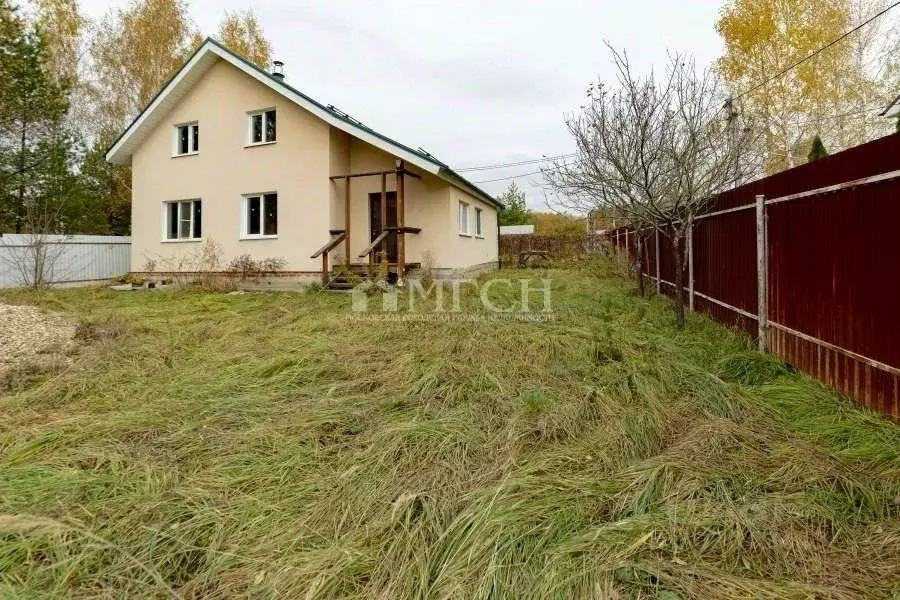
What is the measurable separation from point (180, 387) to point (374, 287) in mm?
6130

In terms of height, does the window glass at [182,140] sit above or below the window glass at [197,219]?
above

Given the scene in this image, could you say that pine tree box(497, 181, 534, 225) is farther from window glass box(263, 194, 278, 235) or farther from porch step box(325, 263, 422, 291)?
porch step box(325, 263, 422, 291)

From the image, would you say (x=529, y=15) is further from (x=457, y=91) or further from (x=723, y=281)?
(x=457, y=91)

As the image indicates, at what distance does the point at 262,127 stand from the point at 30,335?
828 centimetres

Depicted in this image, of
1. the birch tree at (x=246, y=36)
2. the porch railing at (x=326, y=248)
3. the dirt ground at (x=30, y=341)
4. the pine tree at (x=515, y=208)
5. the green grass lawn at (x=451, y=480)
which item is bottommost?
the green grass lawn at (x=451, y=480)

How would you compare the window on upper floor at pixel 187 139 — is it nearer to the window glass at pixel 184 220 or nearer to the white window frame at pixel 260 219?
the window glass at pixel 184 220

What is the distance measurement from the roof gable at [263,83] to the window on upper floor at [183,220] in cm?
226

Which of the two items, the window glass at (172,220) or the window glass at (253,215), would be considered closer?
the window glass at (253,215)

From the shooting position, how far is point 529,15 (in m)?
11.0

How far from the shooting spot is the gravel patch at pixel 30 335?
492 centimetres

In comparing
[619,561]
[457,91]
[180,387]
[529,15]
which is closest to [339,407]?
[180,387]

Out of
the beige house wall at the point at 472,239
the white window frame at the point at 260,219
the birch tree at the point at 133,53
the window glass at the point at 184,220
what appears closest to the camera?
the beige house wall at the point at 472,239

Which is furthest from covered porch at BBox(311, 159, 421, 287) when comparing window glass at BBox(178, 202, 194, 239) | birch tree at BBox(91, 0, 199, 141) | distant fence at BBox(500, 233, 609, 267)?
birch tree at BBox(91, 0, 199, 141)

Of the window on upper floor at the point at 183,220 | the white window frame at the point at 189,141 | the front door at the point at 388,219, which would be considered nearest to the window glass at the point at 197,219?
the window on upper floor at the point at 183,220
